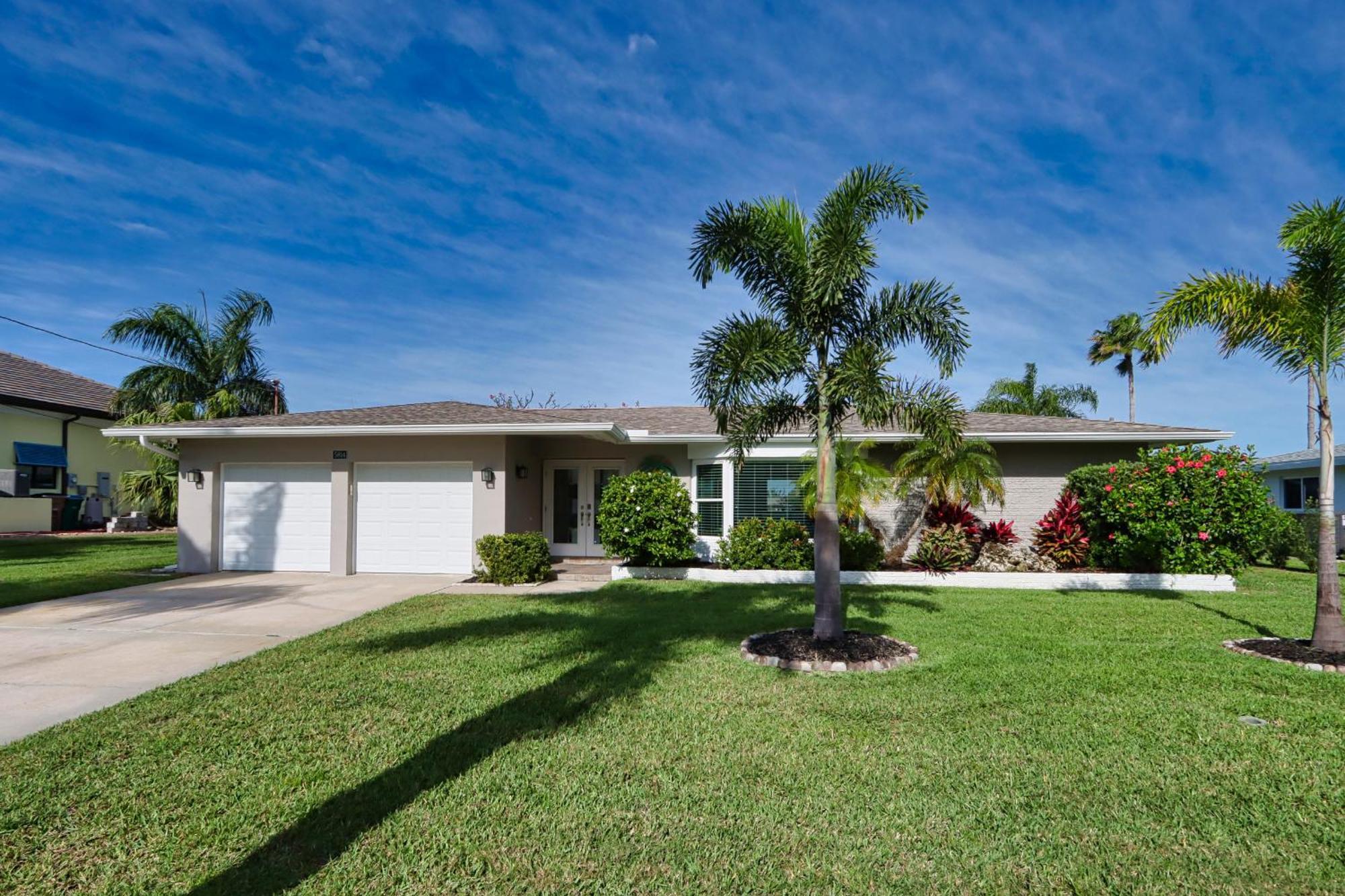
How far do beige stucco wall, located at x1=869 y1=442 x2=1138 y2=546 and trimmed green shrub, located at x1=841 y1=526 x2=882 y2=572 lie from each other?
1419mm

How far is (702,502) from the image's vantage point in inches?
552

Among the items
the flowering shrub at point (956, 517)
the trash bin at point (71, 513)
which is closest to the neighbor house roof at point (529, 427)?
the flowering shrub at point (956, 517)

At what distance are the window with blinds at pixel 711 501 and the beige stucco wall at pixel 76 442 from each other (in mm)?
20276

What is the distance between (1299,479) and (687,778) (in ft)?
86.7

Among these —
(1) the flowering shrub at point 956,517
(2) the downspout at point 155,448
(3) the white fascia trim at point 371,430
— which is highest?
(3) the white fascia trim at point 371,430

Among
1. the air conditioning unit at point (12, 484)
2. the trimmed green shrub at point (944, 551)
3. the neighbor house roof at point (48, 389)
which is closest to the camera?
the air conditioning unit at point (12, 484)

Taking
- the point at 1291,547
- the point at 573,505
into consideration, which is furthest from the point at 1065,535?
the point at 573,505

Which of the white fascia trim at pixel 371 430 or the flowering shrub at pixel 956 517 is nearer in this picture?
the white fascia trim at pixel 371 430

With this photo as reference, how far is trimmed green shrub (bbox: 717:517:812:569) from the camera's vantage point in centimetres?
1236

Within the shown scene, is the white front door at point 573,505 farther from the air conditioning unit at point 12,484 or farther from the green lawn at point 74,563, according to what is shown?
the air conditioning unit at point 12,484

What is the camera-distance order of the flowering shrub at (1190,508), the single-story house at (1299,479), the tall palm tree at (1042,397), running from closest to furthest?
the flowering shrub at (1190,508)
the single-story house at (1299,479)
the tall palm tree at (1042,397)

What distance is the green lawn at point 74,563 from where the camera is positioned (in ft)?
34.9

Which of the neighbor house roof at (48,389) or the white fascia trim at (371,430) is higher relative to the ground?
the neighbor house roof at (48,389)

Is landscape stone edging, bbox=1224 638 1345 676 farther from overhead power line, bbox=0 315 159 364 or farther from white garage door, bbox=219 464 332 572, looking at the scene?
overhead power line, bbox=0 315 159 364
